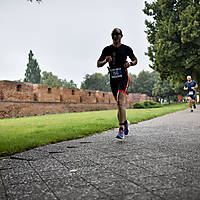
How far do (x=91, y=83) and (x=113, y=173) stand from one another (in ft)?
238

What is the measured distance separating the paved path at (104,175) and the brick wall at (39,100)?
16219 millimetres

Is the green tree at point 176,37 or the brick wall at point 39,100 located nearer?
the brick wall at point 39,100

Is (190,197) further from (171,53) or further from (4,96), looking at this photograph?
(171,53)

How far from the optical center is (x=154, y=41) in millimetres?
23188

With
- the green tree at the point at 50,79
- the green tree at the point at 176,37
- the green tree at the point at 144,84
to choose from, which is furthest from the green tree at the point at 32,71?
the green tree at the point at 176,37

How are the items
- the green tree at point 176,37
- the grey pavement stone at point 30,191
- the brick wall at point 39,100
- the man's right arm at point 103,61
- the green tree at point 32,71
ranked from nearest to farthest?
1. the grey pavement stone at point 30,191
2. the man's right arm at point 103,61
3. the brick wall at point 39,100
4. the green tree at point 176,37
5. the green tree at point 32,71

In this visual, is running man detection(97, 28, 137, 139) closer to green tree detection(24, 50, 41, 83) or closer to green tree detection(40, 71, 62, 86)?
green tree detection(24, 50, 41, 83)

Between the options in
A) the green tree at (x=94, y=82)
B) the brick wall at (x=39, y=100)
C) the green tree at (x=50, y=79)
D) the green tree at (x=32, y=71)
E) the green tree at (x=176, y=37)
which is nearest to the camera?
the brick wall at (x=39, y=100)

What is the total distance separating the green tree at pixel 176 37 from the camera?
19.3m

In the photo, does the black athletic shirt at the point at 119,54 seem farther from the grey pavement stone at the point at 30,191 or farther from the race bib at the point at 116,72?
the grey pavement stone at the point at 30,191

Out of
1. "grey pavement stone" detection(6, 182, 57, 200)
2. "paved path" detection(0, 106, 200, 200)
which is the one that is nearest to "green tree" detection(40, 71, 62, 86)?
"paved path" detection(0, 106, 200, 200)

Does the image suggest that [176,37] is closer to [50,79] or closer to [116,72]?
[116,72]

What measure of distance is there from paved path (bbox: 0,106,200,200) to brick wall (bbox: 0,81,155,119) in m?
16.2

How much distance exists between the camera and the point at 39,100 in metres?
21.1
